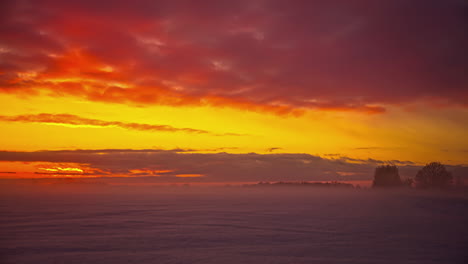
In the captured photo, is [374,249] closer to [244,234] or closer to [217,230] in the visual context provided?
[244,234]

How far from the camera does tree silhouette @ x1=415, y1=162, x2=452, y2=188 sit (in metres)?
144

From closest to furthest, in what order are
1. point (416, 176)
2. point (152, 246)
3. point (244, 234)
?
point (152, 246) → point (244, 234) → point (416, 176)

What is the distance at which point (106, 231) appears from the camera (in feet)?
135

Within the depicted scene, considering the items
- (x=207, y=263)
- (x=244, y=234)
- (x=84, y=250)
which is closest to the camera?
(x=207, y=263)

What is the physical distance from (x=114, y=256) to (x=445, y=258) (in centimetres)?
2520

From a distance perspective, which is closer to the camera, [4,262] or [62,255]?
[4,262]

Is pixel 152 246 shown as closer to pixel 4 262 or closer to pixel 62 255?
pixel 62 255

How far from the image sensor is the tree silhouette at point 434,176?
144 m

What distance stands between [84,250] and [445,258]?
1118 inches

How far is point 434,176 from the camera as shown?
146125mm

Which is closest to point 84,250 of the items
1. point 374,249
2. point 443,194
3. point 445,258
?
point 374,249

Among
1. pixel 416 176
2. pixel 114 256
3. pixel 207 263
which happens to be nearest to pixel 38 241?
pixel 114 256

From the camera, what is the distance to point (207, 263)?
81.5 ft

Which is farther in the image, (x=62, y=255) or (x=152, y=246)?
(x=152, y=246)
